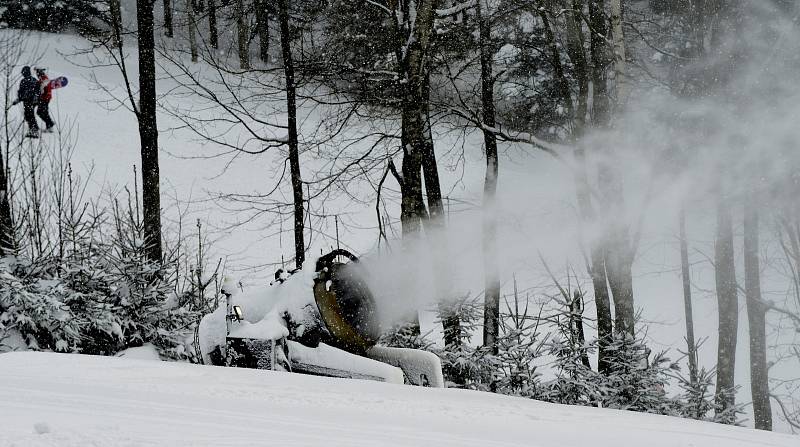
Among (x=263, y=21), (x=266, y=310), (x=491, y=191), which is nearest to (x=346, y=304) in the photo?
(x=266, y=310)

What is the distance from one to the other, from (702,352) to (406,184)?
63.7ft

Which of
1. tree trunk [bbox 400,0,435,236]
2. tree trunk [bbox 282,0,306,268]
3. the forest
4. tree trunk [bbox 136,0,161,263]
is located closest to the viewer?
the forest

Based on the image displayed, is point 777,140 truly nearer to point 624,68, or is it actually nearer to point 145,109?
point 624,68

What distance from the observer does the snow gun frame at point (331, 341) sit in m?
6.23

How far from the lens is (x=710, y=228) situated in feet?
75.9

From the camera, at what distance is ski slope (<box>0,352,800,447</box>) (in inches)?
125

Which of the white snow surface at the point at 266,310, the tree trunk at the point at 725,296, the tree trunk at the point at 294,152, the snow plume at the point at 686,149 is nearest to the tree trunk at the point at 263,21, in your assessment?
the tree trunk at the point at 294,152

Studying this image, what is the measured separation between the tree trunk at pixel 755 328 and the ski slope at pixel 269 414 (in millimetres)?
10703

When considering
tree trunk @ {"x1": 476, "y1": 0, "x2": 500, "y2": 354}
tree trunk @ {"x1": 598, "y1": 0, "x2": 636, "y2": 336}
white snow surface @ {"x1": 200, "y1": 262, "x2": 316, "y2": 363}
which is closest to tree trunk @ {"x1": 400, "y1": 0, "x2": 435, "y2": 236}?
tree trunk @ {"x1": 476, "y1": 0, "x2": 500, "y2": 354}

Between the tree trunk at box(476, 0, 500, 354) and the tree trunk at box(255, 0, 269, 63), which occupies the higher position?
the tree trunk at box(255, 0, 269, 63)

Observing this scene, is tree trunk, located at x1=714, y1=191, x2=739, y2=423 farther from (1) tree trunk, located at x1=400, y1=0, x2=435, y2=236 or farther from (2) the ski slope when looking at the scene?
(2) the ski slope

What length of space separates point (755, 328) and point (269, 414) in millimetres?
14312

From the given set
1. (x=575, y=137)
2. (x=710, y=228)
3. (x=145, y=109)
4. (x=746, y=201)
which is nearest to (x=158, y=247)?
(x=145, y=109)

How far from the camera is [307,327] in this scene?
6422 mm
